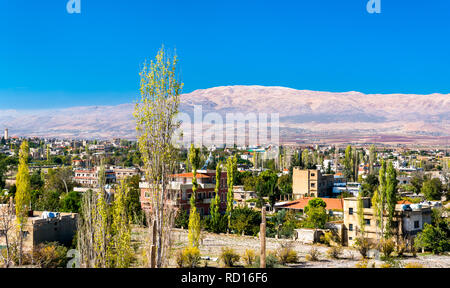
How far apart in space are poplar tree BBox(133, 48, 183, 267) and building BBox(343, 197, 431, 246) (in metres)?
12.2

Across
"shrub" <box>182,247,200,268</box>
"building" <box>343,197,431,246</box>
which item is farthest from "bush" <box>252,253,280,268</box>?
"building" <box>343,197,431,246</box>

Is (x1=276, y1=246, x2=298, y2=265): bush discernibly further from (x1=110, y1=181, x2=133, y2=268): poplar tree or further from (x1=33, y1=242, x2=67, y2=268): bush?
(x1=33, y1=242, x2=67, y2=268): bush

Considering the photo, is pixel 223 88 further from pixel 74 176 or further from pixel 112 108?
pixel 74 176

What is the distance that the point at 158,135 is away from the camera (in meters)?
7.08

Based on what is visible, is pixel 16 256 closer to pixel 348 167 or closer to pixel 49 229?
pixel 49 229

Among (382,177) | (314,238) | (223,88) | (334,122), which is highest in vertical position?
(223,88)

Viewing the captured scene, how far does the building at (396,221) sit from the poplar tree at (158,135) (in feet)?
40.2

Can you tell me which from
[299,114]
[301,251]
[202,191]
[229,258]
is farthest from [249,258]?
[299,114]

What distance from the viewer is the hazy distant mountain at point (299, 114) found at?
9331 centimetres

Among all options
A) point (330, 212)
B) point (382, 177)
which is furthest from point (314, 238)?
point (330, 212)

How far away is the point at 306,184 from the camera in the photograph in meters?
33.3

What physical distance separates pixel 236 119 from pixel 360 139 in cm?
2736

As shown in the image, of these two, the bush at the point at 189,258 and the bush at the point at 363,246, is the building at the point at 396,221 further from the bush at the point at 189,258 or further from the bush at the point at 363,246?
the bush at the point at 189,258

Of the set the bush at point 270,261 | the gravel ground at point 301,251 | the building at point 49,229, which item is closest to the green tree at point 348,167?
the gravel ground at point 301,251
